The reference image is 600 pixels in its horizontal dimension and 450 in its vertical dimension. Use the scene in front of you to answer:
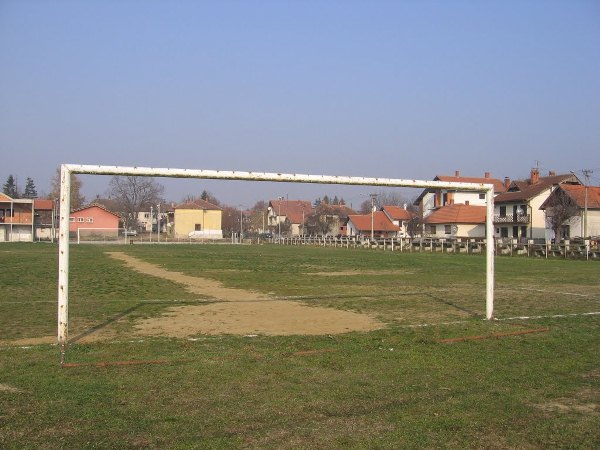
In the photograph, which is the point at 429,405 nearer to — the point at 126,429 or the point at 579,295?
the point at 126,429

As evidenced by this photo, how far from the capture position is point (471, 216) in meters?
67.1

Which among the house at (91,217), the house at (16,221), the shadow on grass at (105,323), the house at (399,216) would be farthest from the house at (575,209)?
the house at (16,221)

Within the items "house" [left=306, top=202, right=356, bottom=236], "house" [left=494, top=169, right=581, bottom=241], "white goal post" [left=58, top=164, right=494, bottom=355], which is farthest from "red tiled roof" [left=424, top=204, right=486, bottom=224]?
"white goal post" [left=58, top=164, right=494, bottom=355]

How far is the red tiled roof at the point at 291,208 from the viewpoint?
124950mm

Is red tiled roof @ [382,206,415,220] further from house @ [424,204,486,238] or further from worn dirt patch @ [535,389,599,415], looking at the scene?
worn dirt patch @ [535,389,599,415]

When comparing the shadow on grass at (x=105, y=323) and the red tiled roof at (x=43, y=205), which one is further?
the red tiled roof at (x=43, y=205)

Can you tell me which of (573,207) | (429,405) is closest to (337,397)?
(429,405)

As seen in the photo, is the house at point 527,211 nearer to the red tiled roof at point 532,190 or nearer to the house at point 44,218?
the red tiled roof at point 532,190

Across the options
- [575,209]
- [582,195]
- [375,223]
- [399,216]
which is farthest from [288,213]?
[575,209]

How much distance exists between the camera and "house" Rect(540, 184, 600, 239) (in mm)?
51616

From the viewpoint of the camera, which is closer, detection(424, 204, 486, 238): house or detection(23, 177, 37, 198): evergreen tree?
detection(424, 204, 486, 238): house

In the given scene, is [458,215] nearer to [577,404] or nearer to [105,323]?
[105,323]

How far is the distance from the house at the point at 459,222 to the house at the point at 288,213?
4960 centimetres

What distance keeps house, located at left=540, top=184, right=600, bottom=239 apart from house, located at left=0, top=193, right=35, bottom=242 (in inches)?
2367
